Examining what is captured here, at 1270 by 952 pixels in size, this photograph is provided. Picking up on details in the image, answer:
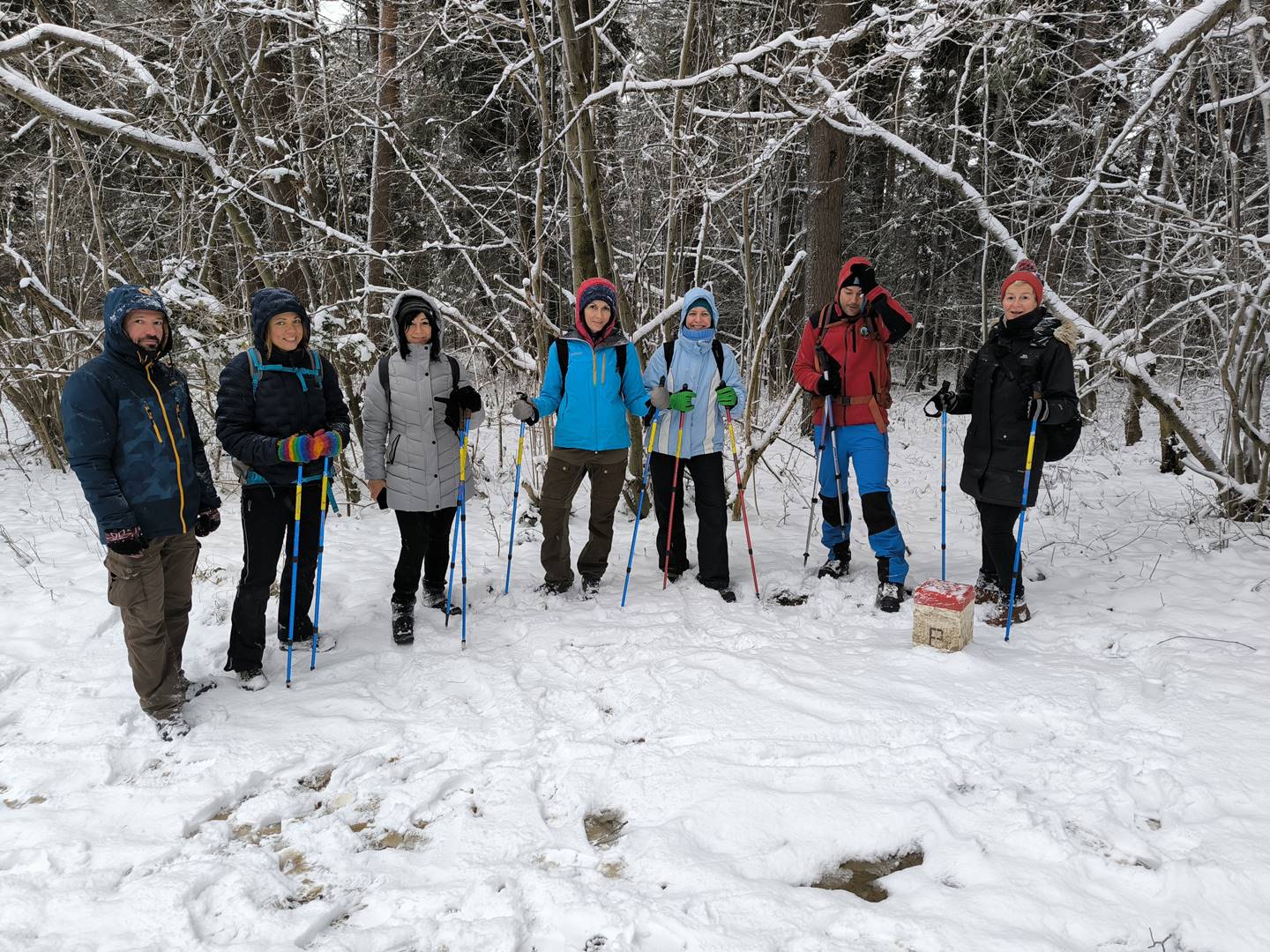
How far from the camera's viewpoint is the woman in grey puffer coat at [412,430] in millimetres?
4512

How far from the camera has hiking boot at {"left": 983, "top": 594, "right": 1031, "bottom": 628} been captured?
14.8 feet

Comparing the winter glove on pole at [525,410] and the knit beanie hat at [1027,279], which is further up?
the knit beanie hat at [1027,279]

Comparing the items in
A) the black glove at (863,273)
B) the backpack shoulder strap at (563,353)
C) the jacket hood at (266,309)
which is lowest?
the backpack shoulder strap at (563,353)

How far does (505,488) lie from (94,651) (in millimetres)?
4496

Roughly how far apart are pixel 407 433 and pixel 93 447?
5.31 ft

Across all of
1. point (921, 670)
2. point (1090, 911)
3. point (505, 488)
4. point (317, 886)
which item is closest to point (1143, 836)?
point (1090, 911)

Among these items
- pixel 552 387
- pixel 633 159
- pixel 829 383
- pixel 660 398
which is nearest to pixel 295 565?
pixel 552 387

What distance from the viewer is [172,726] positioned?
3.49m

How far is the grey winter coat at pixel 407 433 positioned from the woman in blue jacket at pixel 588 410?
0.64m

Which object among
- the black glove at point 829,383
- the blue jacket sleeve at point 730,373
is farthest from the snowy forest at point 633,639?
the black glove at point 829,383

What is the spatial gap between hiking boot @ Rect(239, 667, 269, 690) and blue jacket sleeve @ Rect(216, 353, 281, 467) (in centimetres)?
116

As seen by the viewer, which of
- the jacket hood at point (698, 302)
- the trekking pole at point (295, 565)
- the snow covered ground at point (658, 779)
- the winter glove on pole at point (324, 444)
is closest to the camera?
the snow covered ground at point (658, 779)

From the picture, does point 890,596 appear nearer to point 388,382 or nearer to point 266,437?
point 388,382

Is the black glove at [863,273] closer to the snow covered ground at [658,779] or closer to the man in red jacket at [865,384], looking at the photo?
the man in red jacket at [865,384]
